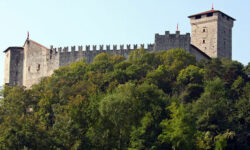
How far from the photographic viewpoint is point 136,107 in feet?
145

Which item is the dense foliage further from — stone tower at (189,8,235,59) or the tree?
stone tower at (189,8,235,59)

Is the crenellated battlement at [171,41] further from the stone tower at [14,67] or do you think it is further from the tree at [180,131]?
the stone tower at [14,67]

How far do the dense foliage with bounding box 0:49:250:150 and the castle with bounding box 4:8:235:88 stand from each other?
434cm

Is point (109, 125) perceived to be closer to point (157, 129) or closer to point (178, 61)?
point (157, 129)

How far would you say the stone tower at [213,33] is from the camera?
215 ft

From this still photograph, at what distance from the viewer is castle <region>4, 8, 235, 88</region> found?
205 feet

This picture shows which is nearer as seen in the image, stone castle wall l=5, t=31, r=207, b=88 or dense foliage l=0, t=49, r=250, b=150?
dense foliage l=0, t=49, r=250, b=150

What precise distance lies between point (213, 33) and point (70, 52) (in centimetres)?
1533

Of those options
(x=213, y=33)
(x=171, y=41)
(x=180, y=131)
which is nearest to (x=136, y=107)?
(x=180, y=131)

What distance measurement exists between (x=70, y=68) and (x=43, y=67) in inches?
276

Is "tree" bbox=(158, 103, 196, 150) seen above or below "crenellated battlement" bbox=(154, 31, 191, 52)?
below

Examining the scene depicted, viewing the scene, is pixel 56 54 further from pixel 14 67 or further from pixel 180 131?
pixel 180 131

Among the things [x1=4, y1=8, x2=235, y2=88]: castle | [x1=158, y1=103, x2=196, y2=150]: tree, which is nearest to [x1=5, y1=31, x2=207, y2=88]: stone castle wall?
[x1=4, y1=8, x2=235, y2=88]: castle

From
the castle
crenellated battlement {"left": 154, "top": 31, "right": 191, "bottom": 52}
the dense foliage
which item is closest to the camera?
the dense foliage
